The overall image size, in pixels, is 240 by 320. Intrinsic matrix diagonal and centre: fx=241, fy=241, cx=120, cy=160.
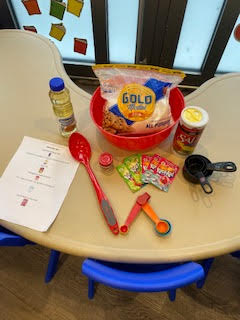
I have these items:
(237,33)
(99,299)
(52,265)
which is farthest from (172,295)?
(237,33)

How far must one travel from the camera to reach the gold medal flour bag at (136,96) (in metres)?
0.64

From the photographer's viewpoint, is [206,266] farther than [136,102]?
Yes

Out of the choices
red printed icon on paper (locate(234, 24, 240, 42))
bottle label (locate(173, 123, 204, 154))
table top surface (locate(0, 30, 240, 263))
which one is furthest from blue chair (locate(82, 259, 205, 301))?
red printed icon on paper (locate(234, 24, 240, 42))

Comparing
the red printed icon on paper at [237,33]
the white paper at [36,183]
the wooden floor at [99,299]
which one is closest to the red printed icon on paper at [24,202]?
the white paper at [36,183]

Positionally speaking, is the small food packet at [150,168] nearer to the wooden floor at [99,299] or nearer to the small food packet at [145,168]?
the small food packet at [145,168]

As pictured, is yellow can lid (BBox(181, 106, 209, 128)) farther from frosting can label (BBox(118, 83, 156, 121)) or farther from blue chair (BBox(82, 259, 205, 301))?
blue chair (BBox(82, 259, 205, 301))

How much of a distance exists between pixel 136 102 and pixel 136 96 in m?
0.02

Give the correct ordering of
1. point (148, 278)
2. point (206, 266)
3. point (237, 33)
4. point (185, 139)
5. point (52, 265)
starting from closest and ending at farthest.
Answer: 1. point (148, 278)
2. point (185, 139)
3. point (206, 266)
4. point (52, 265)
5. point (237, 33)

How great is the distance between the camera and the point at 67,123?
72 cm

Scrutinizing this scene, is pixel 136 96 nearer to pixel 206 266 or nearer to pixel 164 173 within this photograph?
pixel 164 173

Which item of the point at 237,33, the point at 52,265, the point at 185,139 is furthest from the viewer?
the point at 237,33

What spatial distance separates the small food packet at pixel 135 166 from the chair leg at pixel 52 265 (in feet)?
2.09

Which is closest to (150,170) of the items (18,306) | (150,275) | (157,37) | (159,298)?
(150,275)

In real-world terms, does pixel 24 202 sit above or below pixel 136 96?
below
